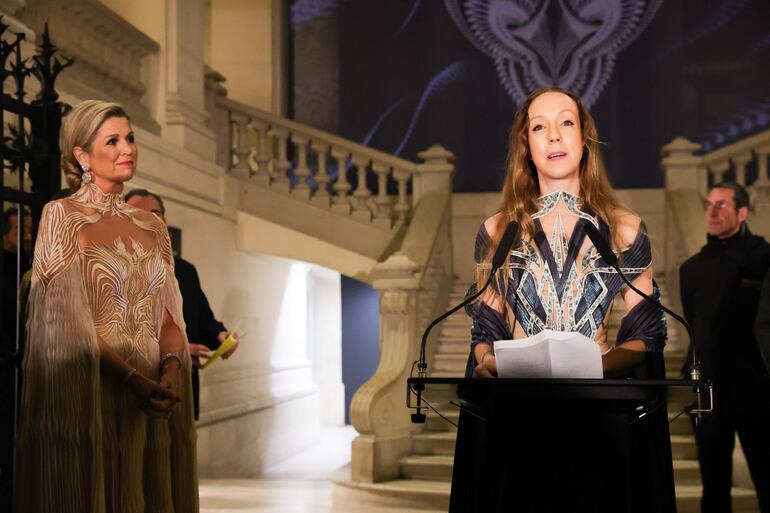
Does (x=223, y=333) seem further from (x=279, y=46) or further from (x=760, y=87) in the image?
(x=760, y=87)

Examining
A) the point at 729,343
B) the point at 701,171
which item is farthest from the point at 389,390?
the point at 701,171

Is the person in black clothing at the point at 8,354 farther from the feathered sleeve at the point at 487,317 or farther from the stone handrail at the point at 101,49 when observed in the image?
the stone handrail at the point at 101,49

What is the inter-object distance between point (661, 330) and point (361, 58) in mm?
10939

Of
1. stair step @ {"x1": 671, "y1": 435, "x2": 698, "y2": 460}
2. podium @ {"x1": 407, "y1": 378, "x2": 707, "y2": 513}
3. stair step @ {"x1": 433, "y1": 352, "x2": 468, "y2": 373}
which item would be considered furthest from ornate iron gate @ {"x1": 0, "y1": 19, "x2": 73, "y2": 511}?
stair step @ {"x1": 433, "y1": 352, "x2": 468, "y2": 373}

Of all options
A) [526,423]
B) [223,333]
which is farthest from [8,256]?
[526,423]

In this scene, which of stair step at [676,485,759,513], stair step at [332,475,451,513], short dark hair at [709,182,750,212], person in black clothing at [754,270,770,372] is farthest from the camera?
stair step at [332,475,451,513]

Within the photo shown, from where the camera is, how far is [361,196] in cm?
1098

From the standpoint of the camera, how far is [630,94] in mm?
12742

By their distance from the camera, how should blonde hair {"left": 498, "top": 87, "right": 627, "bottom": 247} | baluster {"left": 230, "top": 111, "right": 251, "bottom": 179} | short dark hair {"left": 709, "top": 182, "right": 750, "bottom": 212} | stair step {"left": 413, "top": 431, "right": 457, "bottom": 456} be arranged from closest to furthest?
blonde hair {"left": 498, "top": 87, "right": 627, "bottom": 247} < short dark hair {"left": 709, "top": 182, "right": 750, "bottom": 212} < stair step {"left": 413, "top": 431, "right": 457, "bottom": 456} < baluster {"left": 230, "top": 111, "right": 251, "bottom": 179}

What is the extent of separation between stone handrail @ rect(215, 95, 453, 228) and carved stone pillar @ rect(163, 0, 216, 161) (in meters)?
0.97

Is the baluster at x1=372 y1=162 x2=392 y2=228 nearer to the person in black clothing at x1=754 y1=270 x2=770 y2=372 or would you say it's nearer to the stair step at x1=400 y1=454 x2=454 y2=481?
the stair step at x1=400 y1=454 x2=454 y2=481

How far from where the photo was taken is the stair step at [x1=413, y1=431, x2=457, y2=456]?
8008 mm

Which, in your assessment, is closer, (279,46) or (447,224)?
(447,224)

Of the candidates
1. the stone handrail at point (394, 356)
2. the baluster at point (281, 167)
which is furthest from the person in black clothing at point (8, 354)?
the baluster at point (281, 167)
